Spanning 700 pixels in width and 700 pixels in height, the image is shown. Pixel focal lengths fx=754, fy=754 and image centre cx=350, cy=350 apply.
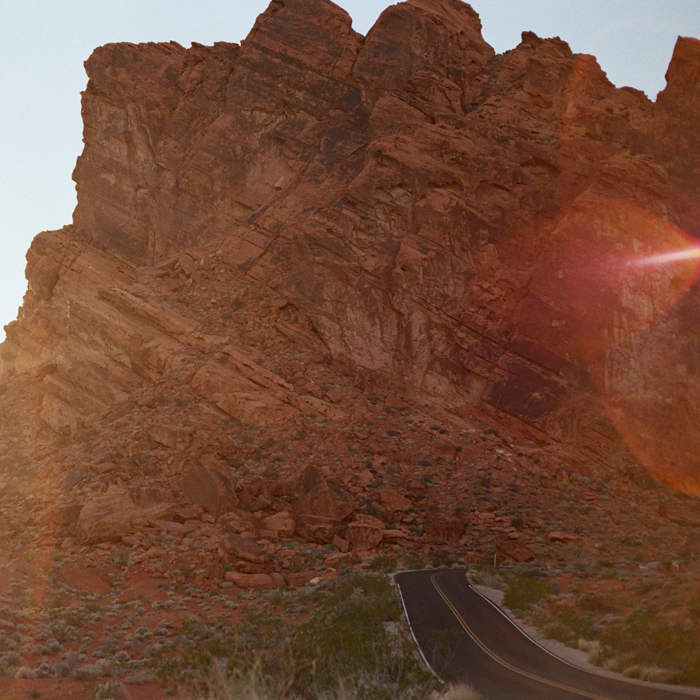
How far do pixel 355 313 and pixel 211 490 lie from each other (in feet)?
42.9

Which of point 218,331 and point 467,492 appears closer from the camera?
point 467,492

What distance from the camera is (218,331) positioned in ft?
121

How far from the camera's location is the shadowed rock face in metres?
35.5

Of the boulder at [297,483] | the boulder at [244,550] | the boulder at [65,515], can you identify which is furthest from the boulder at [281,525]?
the boulder at [65,515]

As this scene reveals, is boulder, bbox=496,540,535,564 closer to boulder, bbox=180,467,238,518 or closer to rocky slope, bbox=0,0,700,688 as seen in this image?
rocky slope, bbox=0,0,700,688

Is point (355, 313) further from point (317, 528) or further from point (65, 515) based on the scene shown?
point (65, 515)

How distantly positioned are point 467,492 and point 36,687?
20.2 m

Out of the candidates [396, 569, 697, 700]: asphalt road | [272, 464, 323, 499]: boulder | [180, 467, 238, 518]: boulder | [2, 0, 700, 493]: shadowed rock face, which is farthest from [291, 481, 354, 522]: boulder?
[396, 569, 697, 700]: asphalt road

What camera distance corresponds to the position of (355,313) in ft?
122

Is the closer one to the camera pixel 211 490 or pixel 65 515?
pixel 65 515

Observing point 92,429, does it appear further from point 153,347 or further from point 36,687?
point 36,687

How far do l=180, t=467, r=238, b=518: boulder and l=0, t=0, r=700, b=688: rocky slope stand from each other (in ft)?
0.36

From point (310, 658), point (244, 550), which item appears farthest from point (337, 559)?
point (310, 658)

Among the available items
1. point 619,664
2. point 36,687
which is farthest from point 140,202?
Result: point 619,664
